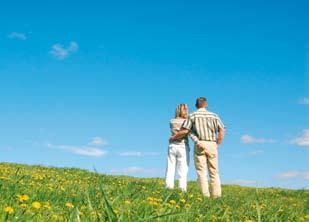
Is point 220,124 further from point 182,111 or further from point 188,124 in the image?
point 182,111

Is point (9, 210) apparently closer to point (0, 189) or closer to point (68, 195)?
point (0, 189)

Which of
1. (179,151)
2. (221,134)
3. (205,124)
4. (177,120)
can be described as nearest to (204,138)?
(205,124)

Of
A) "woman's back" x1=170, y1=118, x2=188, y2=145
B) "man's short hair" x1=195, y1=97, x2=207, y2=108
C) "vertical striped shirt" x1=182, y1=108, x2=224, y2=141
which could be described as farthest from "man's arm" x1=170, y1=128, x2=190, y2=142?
"man's short hair" x1=195, y1=97, x2=207, y2=108

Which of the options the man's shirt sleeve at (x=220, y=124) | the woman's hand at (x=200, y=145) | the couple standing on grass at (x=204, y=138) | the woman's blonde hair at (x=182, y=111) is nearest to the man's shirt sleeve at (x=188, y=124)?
the couple standing on grass at (x=204, y=138)

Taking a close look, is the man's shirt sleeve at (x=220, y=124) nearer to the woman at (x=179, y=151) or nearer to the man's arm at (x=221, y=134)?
the man's arm at (x=221, y=134)

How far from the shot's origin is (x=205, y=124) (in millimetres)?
14195

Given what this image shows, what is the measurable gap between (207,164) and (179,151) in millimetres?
1241

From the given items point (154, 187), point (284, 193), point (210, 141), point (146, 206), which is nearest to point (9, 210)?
point (146, 206)

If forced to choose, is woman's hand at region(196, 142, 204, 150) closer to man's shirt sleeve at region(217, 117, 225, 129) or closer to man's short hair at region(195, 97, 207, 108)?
man's shirt sleeve at region(217, 117, 225, 129)

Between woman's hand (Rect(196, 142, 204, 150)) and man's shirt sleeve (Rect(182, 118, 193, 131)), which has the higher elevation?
man's shirt sleeve (Rect(182, 118, 193, 131))

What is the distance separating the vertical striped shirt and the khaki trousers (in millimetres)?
188

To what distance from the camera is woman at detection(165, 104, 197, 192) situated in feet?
50.7

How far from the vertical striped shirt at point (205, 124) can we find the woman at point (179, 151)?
1.02 meters

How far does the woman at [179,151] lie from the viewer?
1545 centimetres
